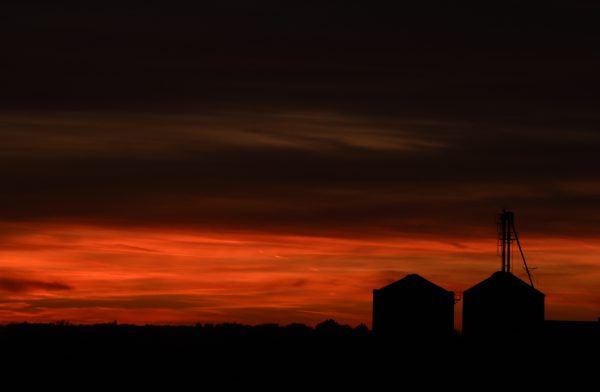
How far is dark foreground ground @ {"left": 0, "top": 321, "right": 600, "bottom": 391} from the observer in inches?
2290

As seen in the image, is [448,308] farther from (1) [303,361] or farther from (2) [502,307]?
(1) [303,361]

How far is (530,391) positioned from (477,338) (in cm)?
2336

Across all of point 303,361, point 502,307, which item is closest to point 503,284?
point 502,307

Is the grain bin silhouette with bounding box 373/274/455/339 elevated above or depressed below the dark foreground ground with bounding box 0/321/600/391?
above

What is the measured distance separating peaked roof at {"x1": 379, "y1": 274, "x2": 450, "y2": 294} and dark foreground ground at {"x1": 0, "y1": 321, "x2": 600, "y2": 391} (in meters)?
3.09

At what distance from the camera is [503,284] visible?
8156 cm

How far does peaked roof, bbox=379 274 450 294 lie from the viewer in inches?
3204

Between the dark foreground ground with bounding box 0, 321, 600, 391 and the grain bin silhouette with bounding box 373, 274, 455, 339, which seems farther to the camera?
the grain bin silhouette with bounding box 373, 274, 455, 339

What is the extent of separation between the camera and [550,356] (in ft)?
227

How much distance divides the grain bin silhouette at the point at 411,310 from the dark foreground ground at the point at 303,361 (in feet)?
3.06

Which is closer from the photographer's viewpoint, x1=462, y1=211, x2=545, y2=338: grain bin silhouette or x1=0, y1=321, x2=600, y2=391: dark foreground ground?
x1=0, y1=321, x2=600, y2=391: dark foreground ground

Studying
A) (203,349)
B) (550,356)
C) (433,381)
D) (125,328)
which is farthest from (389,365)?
(125,328)

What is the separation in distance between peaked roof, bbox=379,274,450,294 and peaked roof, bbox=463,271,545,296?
2.51 meters

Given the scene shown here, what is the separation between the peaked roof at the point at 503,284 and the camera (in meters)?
81.6
